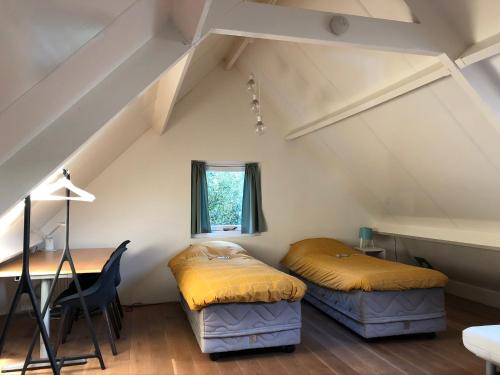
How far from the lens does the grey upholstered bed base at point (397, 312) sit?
3711 millimetres

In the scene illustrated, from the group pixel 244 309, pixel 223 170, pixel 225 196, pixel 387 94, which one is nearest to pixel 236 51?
pixel 223 170

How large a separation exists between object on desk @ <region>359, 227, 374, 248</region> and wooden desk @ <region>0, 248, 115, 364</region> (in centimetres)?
340

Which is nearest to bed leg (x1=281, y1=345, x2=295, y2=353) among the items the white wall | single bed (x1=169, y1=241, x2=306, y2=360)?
single bed (x1=169, y1=241, x2=306, y2=360)

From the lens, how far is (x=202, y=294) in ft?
10.9

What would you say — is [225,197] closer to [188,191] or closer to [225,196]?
[225,196]

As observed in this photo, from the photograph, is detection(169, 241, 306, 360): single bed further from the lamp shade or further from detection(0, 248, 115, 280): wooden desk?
the lamp shade

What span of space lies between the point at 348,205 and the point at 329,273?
190 cm

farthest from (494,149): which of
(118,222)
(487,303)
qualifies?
(118,222)

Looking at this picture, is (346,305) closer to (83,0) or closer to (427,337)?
(427,337)

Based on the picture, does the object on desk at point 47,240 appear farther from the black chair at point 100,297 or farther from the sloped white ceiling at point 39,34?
the sloped white ceiling at point 39,34

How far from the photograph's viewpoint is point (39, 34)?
1.04 meters

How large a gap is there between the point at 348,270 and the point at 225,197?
2.16m

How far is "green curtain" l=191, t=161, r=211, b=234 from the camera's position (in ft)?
17.1

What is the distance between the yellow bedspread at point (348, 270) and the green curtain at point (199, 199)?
120 centimetres
